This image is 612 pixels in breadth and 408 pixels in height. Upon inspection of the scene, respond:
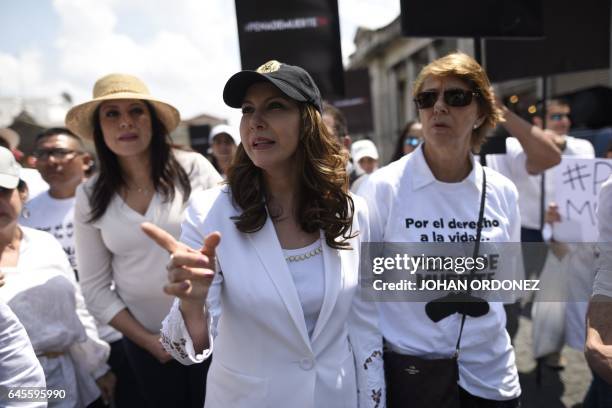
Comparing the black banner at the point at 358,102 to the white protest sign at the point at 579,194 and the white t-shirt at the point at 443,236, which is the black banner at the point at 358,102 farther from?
the white t-shirt at the point at 443,236

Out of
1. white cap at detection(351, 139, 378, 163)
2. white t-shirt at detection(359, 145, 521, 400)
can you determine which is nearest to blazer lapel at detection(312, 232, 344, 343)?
white t-shirt at detection(359, 145, 521, 400)

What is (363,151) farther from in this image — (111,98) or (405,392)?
(405,392)

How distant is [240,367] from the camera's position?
1.58 metres

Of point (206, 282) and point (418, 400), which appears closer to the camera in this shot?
point (206, 282)

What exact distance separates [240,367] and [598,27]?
4.64 m

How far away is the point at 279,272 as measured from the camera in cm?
156

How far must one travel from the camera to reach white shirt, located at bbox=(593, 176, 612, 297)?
5.83ft

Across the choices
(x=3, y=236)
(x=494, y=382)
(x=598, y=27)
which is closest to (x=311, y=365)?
(x=494, y=382)

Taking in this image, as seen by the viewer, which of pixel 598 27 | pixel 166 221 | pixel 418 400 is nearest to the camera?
pixel 418 400

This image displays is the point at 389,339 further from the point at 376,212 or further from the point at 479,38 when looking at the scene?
the point at 479,38

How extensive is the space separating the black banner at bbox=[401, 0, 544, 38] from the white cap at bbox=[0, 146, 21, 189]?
217 centimetres

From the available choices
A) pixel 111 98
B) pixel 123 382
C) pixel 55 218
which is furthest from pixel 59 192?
pixel 123 382

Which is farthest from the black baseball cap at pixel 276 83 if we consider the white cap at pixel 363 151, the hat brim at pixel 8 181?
the white cap at pixel 363 151

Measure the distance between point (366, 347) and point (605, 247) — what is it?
1.06 meters
